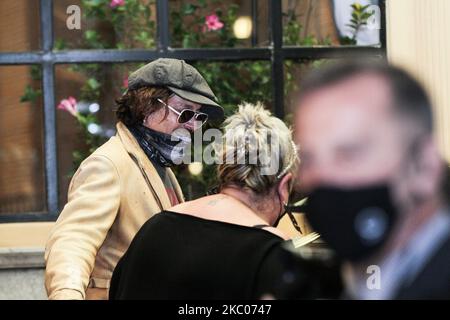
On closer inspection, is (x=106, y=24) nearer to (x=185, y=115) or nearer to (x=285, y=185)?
(x=185, y=115)

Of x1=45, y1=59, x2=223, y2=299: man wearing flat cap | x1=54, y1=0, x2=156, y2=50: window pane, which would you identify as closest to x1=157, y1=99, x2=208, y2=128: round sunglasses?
x1=45, y1=59, x2=223, y2=299: man wearing flat cap

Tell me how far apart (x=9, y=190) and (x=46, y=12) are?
1095mm

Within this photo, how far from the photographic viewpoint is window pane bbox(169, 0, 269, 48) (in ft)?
19.7

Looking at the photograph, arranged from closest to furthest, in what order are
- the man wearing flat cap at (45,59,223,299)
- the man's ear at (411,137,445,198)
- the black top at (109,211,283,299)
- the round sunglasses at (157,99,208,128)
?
the man's ear at (411,137,445,198), the black top at (109,211,283,299), the man wearing flat cap at (45,59,223,299), the round sunglasses at (157,99,208,128)

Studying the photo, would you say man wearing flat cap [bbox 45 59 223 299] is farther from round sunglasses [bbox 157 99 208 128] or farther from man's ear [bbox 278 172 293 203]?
man's ear [bbox 278 172 293 203]

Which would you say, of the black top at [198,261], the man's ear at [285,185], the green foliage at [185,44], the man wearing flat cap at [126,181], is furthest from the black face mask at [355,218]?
the green foliage at [185,44]

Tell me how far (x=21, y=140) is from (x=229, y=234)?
377 cm

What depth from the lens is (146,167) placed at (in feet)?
12.0

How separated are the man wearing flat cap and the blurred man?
1.99 metres

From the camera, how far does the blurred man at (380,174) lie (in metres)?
1.16

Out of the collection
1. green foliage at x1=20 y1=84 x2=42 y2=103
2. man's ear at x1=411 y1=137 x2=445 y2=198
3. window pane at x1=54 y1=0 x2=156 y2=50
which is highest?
window pane at x1=54 y1=0 x2=156 y2=50

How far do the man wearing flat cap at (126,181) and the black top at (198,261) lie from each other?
654 millimetres

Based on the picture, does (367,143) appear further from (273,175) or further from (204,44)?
(204,44)
